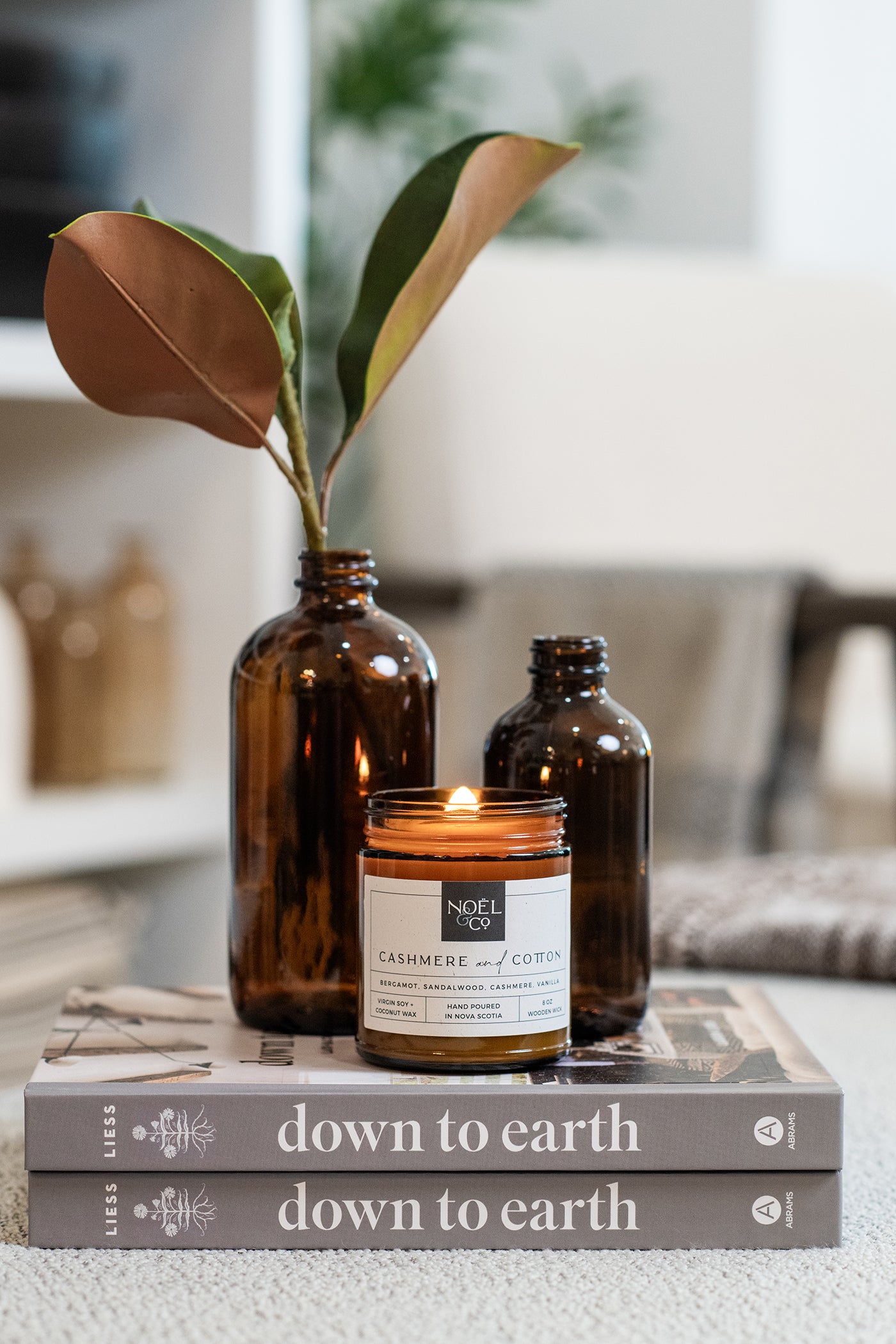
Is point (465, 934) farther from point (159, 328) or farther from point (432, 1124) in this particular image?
point (159, 328)

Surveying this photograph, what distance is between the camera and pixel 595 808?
0.49 metres

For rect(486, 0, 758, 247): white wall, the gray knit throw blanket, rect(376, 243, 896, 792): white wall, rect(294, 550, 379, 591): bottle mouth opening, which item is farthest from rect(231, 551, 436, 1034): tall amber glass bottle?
rect(486, 0, 758, 247): white wall

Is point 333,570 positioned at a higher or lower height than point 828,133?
lower

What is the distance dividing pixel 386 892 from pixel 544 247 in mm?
2248

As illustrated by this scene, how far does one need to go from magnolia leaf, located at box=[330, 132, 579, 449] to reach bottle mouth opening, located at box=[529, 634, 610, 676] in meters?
0.10

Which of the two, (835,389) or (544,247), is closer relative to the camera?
(835,389)

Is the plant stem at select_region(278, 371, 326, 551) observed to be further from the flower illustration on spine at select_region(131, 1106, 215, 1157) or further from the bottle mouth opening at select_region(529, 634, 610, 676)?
the flower illustration on spine at select_region(131, 1106, 215, 1157)

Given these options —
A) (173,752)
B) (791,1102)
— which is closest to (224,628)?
(173,752)

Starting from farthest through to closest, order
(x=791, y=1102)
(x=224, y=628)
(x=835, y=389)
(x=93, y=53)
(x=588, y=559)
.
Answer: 1. (x=835, y=389)
2. (x=588, y=559)
3. (x=224, y=628)
4. (x=93, y=53)
5. (x=791, y=1102)

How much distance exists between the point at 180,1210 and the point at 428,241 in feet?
1.00

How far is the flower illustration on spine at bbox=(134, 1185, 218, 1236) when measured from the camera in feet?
1.43

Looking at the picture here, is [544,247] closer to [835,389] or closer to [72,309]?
[835,389]

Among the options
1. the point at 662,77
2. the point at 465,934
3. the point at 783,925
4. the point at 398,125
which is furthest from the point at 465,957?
the point at 662,77

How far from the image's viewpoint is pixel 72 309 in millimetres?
446
